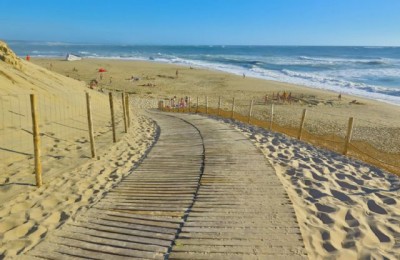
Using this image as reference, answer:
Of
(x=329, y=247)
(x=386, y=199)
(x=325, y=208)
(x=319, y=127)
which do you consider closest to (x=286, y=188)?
(x=325, y=208)

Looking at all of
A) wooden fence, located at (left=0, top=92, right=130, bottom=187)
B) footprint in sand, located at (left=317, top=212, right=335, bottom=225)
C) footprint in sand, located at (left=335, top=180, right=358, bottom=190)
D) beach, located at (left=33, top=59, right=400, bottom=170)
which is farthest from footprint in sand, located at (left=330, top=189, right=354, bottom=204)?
wooden fence, located at (left=0, top=92, right=130, bottom=187)

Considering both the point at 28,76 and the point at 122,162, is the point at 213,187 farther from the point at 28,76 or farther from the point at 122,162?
the point at 28,76

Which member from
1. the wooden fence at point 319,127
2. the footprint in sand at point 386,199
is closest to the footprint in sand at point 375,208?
the footprint in sand at point 386,199

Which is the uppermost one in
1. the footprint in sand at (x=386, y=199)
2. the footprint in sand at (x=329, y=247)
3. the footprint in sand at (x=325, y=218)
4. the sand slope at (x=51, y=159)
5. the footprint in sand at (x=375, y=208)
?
the footprint in sand at (x=329, y=247)

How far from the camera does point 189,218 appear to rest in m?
6.14

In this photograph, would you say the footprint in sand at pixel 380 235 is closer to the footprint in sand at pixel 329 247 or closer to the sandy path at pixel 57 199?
the footprint in sand at pixel 329 247

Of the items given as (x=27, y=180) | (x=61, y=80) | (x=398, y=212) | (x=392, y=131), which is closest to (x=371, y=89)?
(x=392, y=131)

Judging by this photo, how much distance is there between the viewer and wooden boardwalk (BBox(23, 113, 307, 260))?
5.18 m

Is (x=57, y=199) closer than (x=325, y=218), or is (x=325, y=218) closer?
(x=325, y=218)

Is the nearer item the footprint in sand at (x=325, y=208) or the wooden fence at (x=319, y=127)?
the footprint in sand at (x=325, y=208)

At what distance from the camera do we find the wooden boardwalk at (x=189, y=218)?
17.0 feet

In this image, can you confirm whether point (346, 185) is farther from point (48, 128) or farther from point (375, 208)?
point (48, 128)

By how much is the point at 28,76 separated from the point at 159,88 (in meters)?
20.8

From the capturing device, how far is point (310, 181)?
8.30m
